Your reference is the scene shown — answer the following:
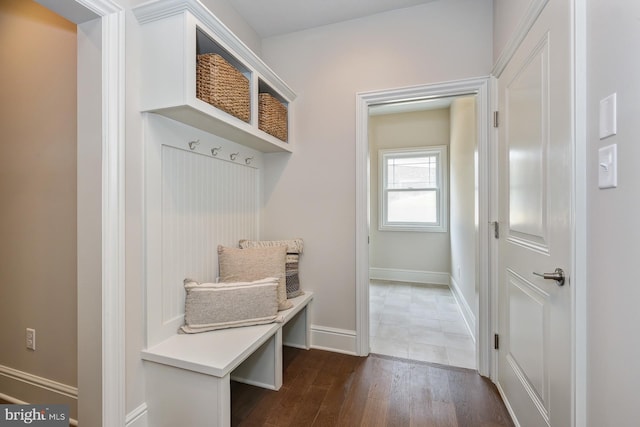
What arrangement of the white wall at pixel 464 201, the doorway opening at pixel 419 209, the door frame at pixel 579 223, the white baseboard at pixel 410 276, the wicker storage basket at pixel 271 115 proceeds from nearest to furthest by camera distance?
the door frame at pixel 579 223 < the wicker storage basket at pixel 271 115 < the white wall at pixel 464 201 < the doorway opening at pixel 419 209 < the white baseboard at pixel 410 276

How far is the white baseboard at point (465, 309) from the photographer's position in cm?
250

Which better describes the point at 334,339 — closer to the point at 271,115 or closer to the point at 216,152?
the point at 216,152

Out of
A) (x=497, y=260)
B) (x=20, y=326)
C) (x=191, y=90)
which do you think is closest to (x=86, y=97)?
(x=191, y=90)

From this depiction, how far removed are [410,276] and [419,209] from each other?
3.51 feet

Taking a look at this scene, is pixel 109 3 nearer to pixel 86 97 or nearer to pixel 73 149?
pixel 86 97

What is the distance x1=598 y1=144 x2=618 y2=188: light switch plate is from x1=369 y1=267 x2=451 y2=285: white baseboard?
3.60 metres

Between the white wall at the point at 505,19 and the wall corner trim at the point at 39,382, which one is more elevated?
the white wall at the point at 505,19

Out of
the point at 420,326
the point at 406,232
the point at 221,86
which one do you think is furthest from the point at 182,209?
the point at 406,232

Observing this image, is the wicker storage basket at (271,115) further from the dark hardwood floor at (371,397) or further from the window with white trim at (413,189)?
the window with white trim at (413,189)

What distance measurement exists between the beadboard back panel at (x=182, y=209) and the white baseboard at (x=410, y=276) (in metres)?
2.95

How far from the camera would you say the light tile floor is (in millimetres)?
2178

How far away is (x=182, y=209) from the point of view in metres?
1.59

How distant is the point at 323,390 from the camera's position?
5.67ft

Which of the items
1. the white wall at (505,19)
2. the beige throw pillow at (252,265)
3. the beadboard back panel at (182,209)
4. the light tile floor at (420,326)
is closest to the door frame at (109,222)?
the beadboard back panel at (182,209)
